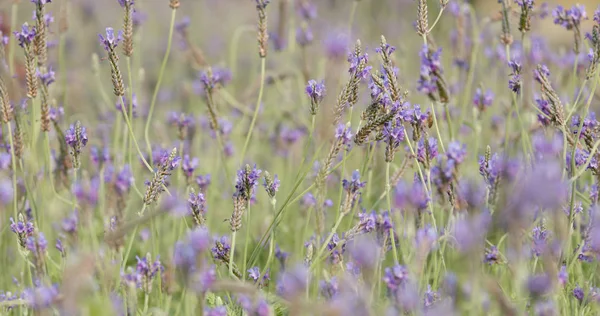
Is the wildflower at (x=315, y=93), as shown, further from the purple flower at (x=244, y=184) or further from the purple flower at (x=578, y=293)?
the purple flower at (x=578, y=293)

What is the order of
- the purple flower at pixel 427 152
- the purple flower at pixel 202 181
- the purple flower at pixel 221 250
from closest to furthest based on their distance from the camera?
the purple flower at pixel 427 152
the purple flower at pixel 221 250
the purple flower at pixel 202 181

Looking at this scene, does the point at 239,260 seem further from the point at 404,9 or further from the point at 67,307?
the point at 404,9

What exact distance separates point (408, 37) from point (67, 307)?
16.0ft

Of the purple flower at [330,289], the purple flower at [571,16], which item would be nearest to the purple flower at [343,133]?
the purple flower at [330,289]

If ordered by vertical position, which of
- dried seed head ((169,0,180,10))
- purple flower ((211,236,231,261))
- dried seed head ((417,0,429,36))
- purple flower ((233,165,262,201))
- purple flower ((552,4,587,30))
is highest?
dried seed head ((169,0,180,10))

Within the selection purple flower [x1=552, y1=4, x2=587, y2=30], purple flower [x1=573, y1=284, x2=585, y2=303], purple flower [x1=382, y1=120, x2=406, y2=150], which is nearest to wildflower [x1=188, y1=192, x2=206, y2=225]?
purple flower [x1=382, y1=120, x2=406, y2=150]

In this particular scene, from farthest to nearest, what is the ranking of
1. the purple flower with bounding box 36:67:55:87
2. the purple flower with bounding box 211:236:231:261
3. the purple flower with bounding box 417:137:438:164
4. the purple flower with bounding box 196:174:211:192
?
the purple flower with bounding box 196:174:211:192 < the purple flower with bounding box 36:67:55:87 < the purple flower with bounding box 211:236:231:261 < the purple flower with bounding box 417:137:438:164

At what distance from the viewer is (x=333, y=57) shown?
2271 millimetres

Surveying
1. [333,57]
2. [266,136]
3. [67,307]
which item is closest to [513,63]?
[333,57]

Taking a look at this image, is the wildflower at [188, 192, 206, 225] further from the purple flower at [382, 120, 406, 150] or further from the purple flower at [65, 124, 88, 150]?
the purple flower at [382, 120, 406, 150]

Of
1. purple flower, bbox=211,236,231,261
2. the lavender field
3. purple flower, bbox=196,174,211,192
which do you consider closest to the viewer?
the lavender field

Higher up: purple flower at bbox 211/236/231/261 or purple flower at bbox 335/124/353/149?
purple flower at bbox 335/124/353/149

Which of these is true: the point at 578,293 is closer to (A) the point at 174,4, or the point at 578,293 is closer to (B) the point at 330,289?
(B) the point at 330,289

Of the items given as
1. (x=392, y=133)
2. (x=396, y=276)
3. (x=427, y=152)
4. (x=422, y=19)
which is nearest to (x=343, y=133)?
(x=392, y=133)
